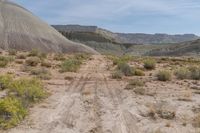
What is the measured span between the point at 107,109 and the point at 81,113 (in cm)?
117

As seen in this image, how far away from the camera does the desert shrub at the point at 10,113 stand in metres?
12.9

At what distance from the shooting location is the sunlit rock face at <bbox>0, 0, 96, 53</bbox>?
258ft

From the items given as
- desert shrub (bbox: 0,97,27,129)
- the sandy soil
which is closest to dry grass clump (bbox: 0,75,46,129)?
desert shrub (bbox: 0,97,27,129)

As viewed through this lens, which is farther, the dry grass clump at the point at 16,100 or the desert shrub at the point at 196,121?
the desert shrub at the point at 196,121

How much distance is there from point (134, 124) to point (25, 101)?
13.8 ft

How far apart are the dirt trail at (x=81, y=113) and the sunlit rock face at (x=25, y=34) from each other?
56158 millimetres

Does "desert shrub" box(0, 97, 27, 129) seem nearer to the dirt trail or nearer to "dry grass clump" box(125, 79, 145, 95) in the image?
the dirt trail

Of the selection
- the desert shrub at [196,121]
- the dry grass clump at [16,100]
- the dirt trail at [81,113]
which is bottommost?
the dirt trail at [81,113]

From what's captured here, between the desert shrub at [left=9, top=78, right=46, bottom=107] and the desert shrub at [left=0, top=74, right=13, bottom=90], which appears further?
the desert shrub at [left=0, top=74, right=13, bottom=90]

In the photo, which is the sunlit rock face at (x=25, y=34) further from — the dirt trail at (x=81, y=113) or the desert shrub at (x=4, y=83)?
the dirt trail at (x=81, y=113)

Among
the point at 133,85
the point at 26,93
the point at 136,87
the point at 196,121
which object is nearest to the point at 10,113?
the point at 26,93

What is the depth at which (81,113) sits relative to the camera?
15.1 m

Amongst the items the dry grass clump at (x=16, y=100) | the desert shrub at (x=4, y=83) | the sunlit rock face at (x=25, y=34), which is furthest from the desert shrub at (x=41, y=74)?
A: the sunlit rock face at (x=25, y=34)

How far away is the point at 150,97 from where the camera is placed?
19.3 m
